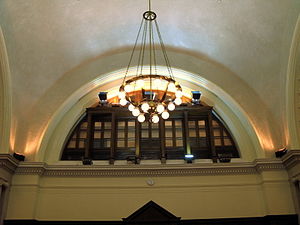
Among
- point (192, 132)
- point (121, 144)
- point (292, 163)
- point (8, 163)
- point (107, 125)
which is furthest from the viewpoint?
point (107, 125)

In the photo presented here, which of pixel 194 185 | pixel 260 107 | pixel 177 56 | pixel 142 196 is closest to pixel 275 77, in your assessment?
pixel 260 107

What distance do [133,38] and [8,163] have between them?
509 centimetres

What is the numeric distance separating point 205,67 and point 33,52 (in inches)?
207

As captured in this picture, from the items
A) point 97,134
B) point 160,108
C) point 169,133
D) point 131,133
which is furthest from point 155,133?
point 160,108

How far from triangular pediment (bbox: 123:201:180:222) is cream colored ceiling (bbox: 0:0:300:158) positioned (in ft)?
12.8

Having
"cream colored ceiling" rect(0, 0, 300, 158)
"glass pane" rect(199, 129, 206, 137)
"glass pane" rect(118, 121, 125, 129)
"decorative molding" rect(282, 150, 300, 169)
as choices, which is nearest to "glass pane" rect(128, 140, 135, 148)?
"glass pane" rect(118, 121, 125, 129)

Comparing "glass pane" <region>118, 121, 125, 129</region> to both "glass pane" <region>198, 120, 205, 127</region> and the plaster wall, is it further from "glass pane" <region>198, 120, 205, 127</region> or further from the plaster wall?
"glass pane" <region>198, 120, 205, 127</region>

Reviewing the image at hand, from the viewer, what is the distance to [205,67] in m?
10.5

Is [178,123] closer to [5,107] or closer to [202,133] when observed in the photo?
[202,133]

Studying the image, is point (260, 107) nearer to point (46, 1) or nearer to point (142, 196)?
point (142, 196)

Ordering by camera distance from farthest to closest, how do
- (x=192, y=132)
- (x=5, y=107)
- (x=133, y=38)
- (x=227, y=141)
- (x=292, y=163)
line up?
(x=192, y=132) → (x=227, y=141) → (x=133, y=38) → (x=5, y=107) → (x=292, y=163)

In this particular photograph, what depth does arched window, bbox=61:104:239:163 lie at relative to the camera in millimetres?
9969

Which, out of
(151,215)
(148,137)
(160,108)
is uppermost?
(148,137)

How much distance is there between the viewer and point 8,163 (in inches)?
338
